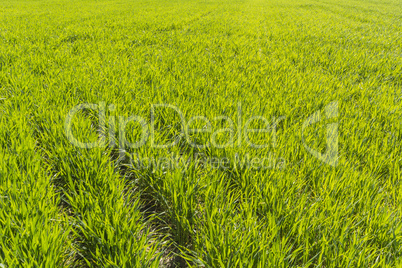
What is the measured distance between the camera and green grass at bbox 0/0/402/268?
1027mm

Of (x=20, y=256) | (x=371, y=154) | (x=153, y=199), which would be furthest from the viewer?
(x=371, y=154)

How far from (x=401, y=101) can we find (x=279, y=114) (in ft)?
4.93

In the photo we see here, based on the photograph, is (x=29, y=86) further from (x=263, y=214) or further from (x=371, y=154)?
(x=371, y=154)

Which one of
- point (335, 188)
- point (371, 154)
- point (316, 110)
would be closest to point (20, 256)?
point (335, 188)

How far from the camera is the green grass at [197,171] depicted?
3.37ft

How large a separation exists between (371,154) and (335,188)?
681 millimetres

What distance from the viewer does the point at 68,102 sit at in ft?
7.86

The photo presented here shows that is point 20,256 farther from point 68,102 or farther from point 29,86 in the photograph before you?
point 29,86

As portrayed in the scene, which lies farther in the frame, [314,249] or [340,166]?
[340,166]

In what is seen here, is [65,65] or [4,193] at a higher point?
[65,65]

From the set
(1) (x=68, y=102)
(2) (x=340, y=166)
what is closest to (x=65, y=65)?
(1) (x=68, y=102)

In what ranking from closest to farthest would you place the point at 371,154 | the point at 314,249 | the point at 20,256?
the point at 20,256
the point at 314,249
the point at 371,154

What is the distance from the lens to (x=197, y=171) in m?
1.55

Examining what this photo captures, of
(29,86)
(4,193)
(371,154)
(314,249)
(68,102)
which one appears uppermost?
(29,86)
